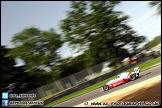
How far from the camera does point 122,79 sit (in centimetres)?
868

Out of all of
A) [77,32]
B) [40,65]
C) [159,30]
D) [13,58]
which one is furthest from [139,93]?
[13,58]

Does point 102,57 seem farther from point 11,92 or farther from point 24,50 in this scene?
point 11,92

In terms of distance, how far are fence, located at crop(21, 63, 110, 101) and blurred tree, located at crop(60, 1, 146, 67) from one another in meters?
0.46

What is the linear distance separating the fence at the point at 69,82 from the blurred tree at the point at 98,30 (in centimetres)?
Result: 46

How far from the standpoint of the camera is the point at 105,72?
8188 mm

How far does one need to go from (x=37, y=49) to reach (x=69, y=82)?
1.84 meters

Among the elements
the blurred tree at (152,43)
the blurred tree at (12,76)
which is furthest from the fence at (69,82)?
the blurred tree at (152,43)

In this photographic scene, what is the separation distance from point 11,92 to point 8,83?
370 millimetres

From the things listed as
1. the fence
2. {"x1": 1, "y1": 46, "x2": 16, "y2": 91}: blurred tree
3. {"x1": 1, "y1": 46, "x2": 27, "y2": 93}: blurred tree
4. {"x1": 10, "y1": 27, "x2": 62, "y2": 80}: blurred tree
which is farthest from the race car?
{"x1": 1, "y1": 46, "x2": 16, "y2": 91}: blurred tree

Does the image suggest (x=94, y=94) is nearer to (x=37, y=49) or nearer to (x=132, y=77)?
(x=132, y=77)

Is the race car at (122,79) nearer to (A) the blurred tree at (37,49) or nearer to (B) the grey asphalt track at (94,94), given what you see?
(B) the grey asphalt track at (94,94)

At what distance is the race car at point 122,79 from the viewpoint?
28.1 feet

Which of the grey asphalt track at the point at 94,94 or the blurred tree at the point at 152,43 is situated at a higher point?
the blurred tree at the point at 152,43

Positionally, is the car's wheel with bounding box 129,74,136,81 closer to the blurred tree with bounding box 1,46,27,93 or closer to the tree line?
the tree line
